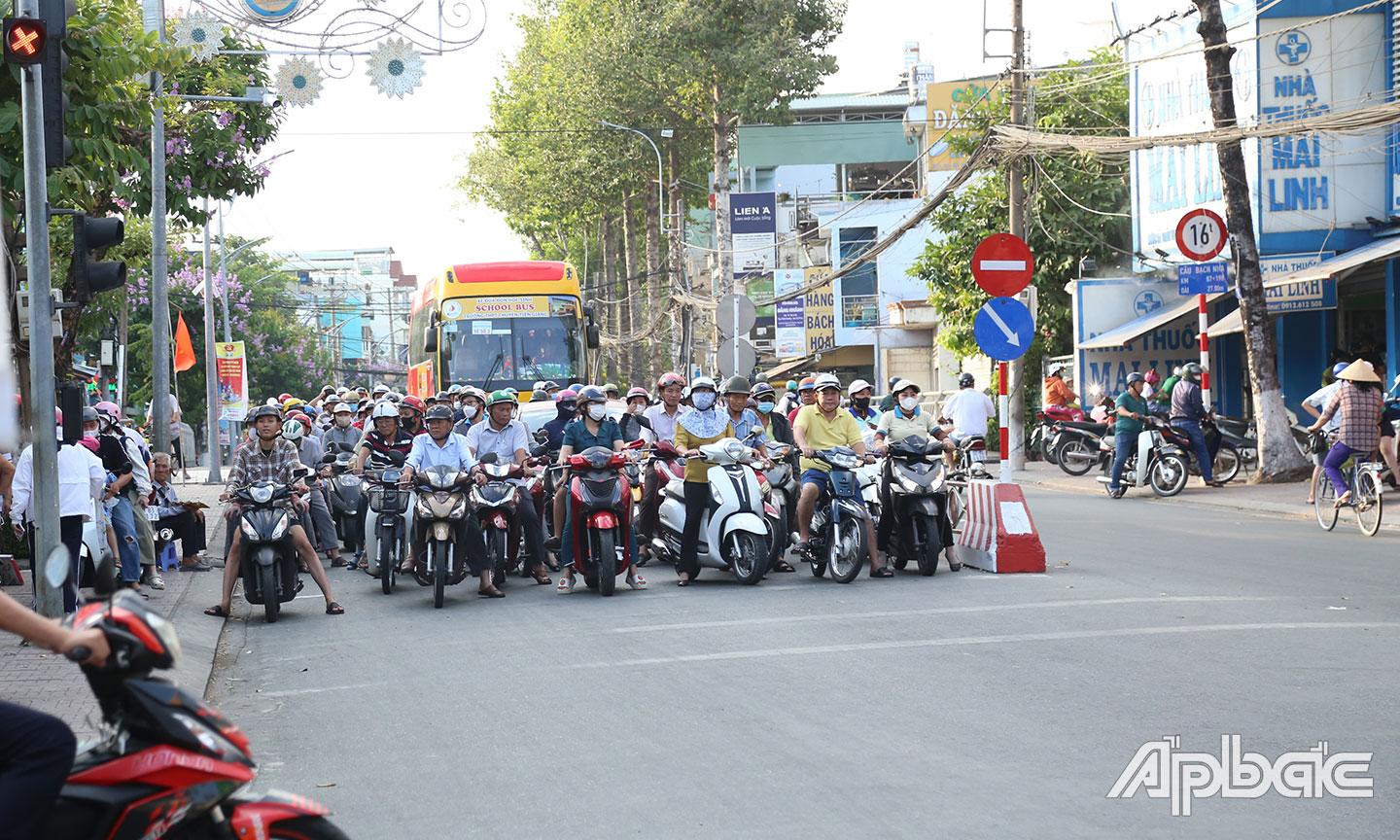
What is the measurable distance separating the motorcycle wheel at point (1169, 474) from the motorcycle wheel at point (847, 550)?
9951 mm

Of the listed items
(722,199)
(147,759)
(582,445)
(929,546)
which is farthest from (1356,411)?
(722,199)

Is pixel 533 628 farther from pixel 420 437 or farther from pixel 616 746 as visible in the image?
pixel 616 746

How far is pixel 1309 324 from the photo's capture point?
84.0 ft

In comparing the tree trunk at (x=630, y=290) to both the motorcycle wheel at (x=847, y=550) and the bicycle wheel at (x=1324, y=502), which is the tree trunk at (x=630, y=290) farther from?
the motorcycle wheel at (x=847, y=550)

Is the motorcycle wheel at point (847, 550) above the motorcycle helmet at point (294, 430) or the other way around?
the other way around

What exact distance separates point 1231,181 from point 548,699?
16.0m

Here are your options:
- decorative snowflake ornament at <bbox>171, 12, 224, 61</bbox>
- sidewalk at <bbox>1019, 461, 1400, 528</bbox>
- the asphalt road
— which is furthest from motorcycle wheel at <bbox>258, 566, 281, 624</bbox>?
sidewalk at <bbox>1019, 461, 1400, 528</bbox>

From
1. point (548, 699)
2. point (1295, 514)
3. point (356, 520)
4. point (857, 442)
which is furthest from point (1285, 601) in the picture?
point (356, 520)

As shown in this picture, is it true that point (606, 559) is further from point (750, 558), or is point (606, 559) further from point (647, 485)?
point (647, 485)

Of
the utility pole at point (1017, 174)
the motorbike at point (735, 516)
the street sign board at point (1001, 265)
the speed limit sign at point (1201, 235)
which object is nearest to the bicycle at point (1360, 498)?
the street sign board at point (1001, 265)

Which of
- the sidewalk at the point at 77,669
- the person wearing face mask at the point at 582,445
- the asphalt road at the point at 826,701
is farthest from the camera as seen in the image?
the person wearing face mask at the point at 582,445

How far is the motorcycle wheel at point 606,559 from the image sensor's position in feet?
37.8

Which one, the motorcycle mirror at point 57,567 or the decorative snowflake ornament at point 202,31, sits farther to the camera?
the decorative snowflake ornament at point 202,31

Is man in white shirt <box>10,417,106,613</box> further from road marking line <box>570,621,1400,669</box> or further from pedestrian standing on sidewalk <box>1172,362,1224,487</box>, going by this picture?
pedestrian standing on sidewalk <box>1172,362,1224,487</box>
